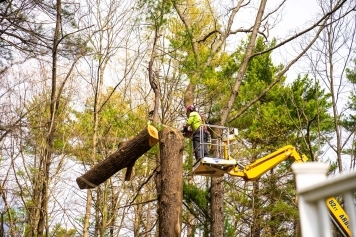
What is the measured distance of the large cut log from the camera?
303 inches

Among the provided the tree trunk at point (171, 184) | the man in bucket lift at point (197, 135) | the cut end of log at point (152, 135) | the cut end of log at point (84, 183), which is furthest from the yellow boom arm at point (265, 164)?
the cut end of log at point (84, 183)

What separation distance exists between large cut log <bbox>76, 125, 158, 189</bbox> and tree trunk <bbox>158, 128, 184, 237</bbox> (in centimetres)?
21

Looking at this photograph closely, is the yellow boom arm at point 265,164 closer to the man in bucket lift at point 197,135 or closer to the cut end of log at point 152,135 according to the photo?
the man in bucket lift at point 197,135

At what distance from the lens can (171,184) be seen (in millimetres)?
7508

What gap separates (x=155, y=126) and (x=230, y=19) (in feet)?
20.9

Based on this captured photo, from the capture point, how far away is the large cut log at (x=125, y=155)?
303 inches

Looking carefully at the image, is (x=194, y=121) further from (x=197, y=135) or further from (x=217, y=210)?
(x=217, y=210)

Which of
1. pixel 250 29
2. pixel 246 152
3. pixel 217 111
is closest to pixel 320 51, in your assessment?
pixel 250 29

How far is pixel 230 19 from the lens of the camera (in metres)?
13.3

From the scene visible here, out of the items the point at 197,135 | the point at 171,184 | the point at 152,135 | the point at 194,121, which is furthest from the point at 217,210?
the point at 152,135

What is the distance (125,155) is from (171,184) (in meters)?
0.89

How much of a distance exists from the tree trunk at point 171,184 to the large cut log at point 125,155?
21 cm

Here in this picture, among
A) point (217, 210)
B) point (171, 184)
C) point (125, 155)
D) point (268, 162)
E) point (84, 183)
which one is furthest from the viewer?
point (217, 210)

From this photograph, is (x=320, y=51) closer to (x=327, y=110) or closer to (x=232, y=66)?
(x=232, y=66)
